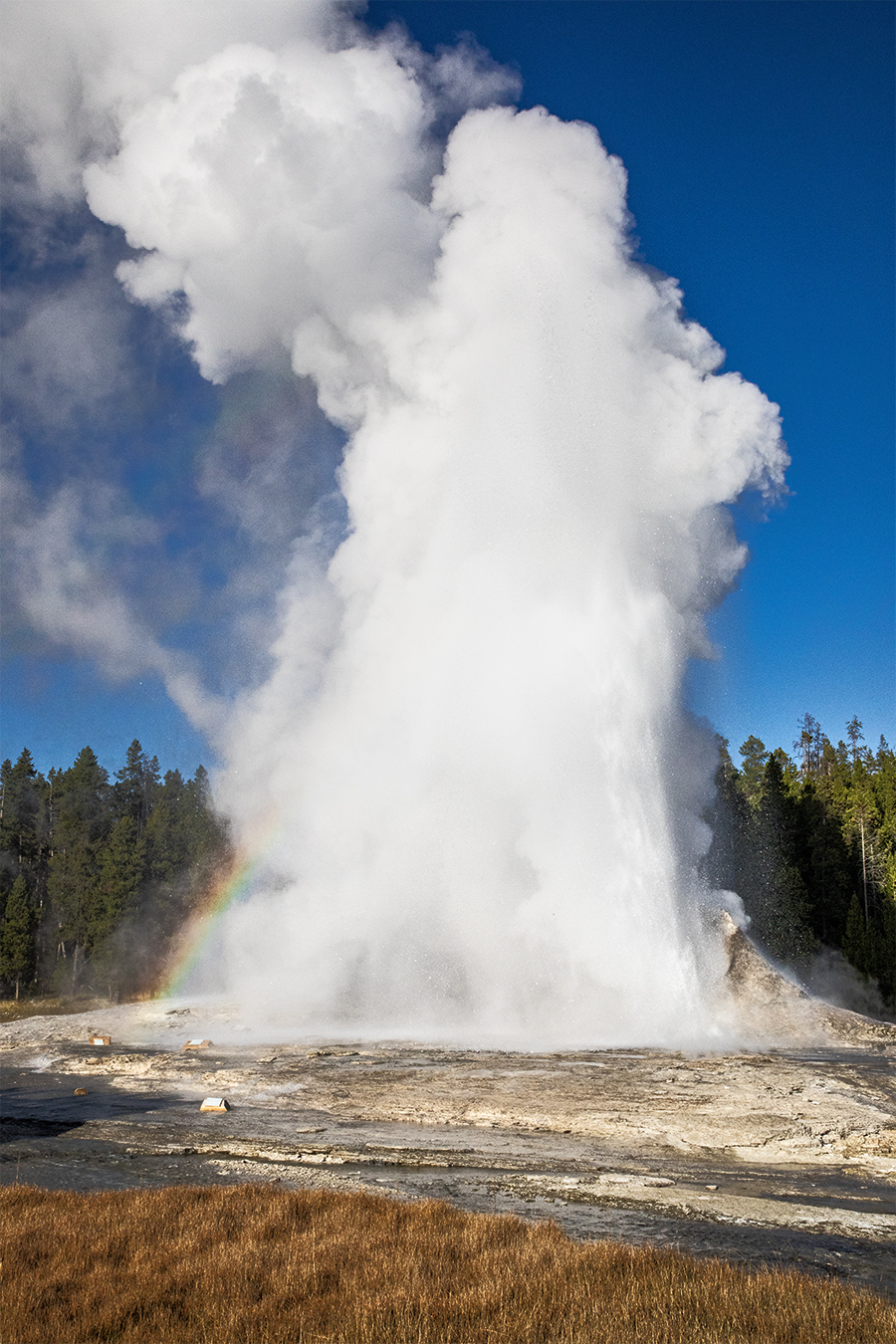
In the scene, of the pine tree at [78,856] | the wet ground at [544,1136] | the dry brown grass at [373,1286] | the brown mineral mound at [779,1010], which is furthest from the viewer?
the pine tree at [78,856]

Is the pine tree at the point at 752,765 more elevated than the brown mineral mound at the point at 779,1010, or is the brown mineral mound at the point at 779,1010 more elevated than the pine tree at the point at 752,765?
the pine tree at the point at 752,765

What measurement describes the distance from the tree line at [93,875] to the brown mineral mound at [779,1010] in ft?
119

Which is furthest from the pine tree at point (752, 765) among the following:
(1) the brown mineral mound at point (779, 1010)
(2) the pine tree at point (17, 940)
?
(2) the pine tree at point (17, 940)

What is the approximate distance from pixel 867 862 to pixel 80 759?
5620 cm

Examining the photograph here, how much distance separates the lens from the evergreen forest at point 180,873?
162 ft

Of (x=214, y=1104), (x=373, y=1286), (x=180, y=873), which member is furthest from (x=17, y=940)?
(x=373, y=1286)

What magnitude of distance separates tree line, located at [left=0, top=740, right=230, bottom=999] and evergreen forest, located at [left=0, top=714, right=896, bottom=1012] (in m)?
0.09

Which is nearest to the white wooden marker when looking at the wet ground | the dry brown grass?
the wet ground

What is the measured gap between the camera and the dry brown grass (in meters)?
7.42

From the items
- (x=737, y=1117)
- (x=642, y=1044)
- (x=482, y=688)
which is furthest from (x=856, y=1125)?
(x=482, y=688)

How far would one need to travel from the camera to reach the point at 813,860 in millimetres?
54719

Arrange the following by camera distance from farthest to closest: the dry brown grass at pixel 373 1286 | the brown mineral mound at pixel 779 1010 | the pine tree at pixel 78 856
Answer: the pine tree at pixel 78 856
the brown mineral mound at pixel 779 1010
the dry brown grass at pixel 373 1286

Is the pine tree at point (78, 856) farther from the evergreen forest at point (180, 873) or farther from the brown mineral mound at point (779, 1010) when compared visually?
the brown mineral mound at point (779, 1010)

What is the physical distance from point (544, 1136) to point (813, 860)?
4538cm
